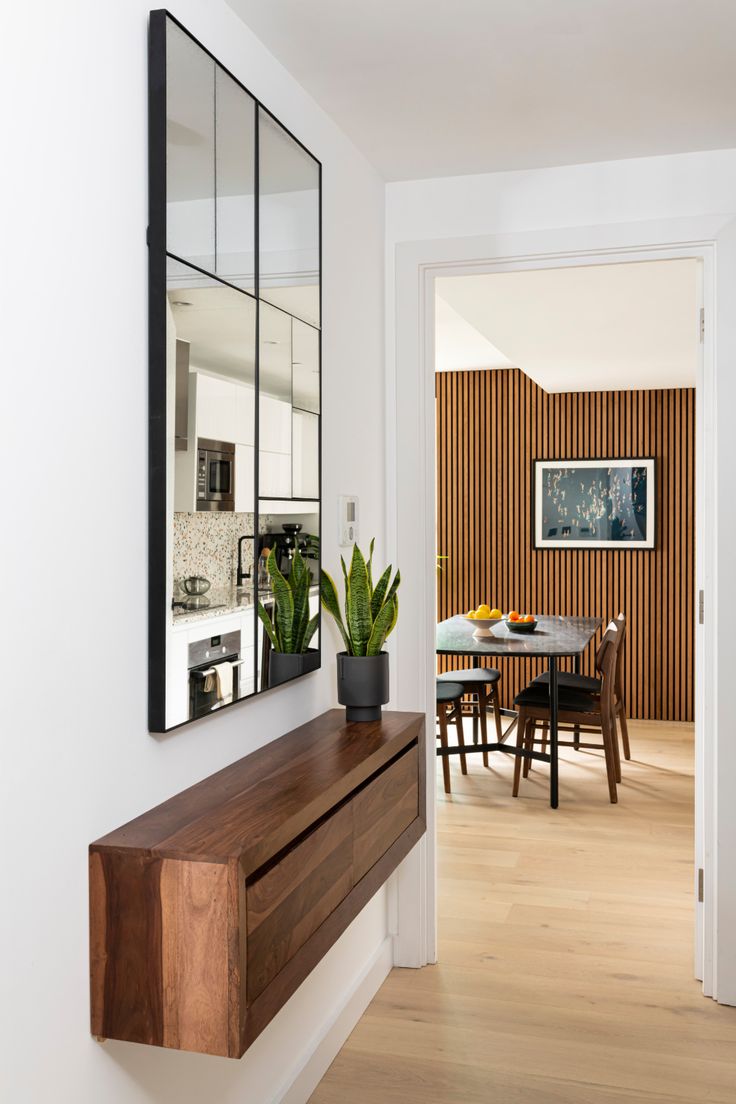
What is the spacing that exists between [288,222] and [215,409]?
62 cm

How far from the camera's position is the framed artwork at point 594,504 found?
24.8ft

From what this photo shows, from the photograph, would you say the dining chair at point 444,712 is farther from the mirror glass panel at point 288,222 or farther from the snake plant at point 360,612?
the mirror glass panel at point 288,222

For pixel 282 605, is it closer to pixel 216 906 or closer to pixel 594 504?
pixel 216 906

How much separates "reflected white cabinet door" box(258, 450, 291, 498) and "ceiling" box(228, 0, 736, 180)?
3.04 feet

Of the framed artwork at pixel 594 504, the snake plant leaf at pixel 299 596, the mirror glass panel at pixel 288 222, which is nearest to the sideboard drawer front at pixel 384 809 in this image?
the snake plant leaf at pixel 299 596

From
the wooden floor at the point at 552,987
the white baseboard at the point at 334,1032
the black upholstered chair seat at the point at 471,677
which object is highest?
the black upholstered chair seat at the point at 471,677

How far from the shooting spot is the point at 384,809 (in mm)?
2277

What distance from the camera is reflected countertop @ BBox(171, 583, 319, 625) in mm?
1793

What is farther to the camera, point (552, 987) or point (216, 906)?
point (552, 987)

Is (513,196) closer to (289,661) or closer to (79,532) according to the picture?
(289,661)

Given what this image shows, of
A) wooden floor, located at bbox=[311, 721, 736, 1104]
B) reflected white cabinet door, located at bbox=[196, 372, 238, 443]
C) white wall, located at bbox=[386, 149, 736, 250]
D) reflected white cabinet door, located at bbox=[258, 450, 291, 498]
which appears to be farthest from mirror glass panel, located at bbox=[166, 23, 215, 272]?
wooden floor, located at bbox=[311, 721, 736, 1104]

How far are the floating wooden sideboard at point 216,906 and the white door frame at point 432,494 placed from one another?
1285mm

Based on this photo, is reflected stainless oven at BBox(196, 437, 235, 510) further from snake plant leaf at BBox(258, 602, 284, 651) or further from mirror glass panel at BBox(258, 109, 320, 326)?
mirror glass panel at BBox(258, 109, 320, 326)

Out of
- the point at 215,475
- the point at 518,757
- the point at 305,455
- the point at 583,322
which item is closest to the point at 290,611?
the point at 305,455
